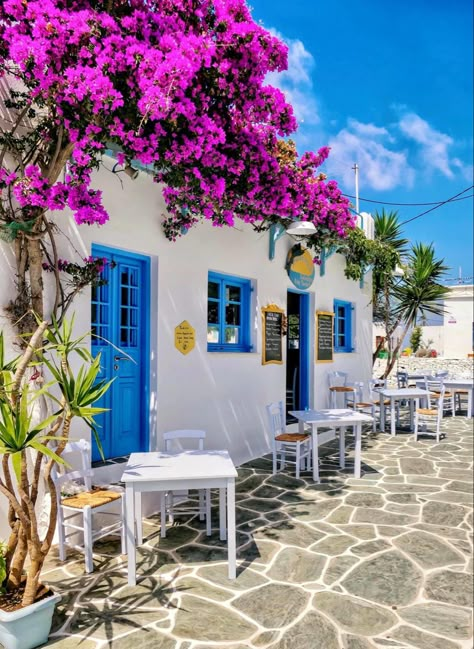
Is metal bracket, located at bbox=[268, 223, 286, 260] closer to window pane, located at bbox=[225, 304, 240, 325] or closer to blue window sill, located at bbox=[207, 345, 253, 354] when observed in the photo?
window pane, located at bbox=[225, 304, 240, 325]

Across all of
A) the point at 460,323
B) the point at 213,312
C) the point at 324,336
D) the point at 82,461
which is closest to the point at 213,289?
the point at 213,312

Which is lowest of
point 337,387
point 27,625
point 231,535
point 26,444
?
point 27,625

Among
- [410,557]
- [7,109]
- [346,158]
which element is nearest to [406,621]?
[410,557]

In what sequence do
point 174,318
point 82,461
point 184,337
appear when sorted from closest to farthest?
point 82,461 < point 174,318 < point 184,337

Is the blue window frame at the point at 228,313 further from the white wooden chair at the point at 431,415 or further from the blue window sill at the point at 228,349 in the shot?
the white wooden chair at the point at 431,415

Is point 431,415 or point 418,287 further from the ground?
point 418,287

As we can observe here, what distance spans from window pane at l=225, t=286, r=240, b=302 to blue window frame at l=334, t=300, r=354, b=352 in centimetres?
369

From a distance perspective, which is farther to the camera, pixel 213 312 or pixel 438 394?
pixel 438 394

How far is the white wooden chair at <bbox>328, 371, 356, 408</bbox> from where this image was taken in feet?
28.7

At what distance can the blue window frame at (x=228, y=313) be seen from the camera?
6.17 m

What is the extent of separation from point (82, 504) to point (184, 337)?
235 centimetres

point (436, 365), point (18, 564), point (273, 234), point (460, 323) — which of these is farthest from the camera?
point (460, 323)

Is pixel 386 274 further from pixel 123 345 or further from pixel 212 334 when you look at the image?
pixel 123 345

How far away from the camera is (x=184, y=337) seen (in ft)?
17.7
